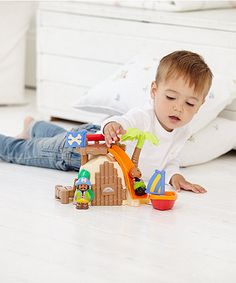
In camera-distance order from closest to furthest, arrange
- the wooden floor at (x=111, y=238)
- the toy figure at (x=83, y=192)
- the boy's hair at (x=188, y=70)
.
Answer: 1. the wooden floor at (x=111, y=238)
2. the toy figure at (x=83, y=192)
3. the boy's hair at (x=188, y=70)

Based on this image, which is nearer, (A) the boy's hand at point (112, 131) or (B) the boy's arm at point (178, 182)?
(A) the boy's hand at point (112, 131)

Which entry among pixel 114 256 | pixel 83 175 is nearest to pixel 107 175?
pixel 83 175

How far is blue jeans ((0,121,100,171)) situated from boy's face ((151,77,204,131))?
0.30 m

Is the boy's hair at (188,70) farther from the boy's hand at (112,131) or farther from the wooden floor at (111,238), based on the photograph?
the wooden floor at (111,238)

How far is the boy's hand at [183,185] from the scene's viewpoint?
2209 millimetres

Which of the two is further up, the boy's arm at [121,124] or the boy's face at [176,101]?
the boy's face at [176,101]

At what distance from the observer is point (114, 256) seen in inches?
64.6

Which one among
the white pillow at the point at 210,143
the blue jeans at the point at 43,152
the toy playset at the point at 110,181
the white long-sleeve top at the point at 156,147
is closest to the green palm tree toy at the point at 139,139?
the toy playset at the point at 110,181

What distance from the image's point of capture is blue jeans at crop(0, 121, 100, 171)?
2332 millimetres

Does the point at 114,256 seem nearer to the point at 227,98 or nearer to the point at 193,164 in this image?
the point at 193,164

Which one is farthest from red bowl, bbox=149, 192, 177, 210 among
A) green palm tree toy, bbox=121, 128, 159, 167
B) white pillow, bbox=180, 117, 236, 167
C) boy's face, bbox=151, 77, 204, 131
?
white pillow, bbox=180, 117, 236, 167

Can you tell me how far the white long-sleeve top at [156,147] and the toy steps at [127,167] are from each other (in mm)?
140

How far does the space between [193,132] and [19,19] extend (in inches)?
52.1

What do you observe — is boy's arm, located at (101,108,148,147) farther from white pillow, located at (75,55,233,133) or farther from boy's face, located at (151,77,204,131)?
white pillow, located at (75,55,233,133)
